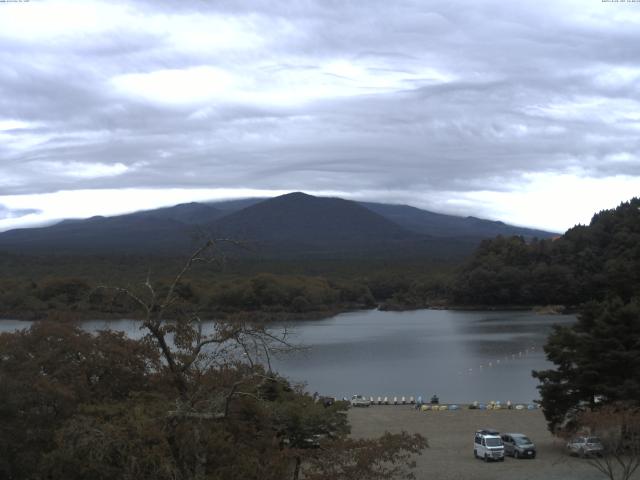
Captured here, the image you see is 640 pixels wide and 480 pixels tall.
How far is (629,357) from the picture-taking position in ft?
49.2

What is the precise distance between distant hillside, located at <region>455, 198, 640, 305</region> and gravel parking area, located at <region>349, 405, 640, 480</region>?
39.9 meters

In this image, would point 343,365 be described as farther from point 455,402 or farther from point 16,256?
point 16,256

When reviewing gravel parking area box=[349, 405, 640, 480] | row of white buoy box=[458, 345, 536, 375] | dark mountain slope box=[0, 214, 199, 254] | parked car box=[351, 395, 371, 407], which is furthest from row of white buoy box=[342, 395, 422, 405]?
dark mountain slope box=[0, 214, 199, 254]

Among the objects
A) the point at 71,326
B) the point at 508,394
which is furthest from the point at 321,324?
the point at 71,326

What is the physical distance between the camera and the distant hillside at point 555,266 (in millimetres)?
62344

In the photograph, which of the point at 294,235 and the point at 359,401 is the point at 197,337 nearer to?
the point at 359,401

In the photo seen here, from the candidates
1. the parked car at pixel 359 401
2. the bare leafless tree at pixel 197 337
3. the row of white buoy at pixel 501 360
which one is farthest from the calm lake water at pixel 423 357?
the bare leafless tree at pixel 197 337

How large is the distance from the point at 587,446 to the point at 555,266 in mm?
52816

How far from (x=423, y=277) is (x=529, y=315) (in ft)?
65.5

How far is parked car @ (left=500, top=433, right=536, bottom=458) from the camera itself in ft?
49.1

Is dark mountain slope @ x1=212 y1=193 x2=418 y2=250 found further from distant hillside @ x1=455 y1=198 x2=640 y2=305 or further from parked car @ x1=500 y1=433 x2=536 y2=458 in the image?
parked car @ x1=500 y1=433 x2=536 y2=458

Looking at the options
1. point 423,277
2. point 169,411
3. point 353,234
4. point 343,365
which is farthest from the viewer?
point 353,234

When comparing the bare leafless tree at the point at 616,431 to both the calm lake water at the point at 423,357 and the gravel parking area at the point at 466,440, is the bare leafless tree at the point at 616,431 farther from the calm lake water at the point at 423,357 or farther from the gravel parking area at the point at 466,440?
the calm lake water at the point at 423,357

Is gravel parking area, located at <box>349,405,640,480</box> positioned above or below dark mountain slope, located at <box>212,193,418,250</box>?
below
